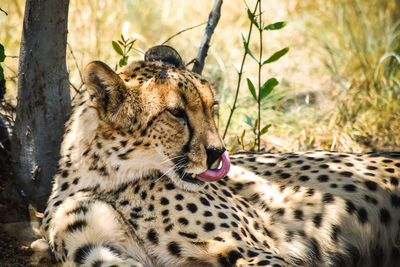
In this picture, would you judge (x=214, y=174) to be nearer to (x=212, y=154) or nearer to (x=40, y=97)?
(x=212, y=154)

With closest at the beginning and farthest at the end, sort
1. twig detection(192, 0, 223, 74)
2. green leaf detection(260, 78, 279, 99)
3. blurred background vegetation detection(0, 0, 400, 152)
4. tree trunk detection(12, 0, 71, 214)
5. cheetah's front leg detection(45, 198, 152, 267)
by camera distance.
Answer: cheetah's front leg detection(45, 198, 152, 267), tree trunk detection(12, 0, 71, 214), green leaf detection(260, 78, 279, 99), twig detection(192, 0, 223, 74), blurred background vegetation detection(0, 0, 400, 152)

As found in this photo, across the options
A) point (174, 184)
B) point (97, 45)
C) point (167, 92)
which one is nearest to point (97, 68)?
point (167, 92)

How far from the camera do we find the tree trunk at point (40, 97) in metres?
2.86

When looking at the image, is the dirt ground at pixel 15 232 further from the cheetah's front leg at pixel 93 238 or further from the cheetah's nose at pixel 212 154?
the cheetah's nose at pixel 212 154

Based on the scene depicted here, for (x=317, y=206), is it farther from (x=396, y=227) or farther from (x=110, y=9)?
(x=110, y=9)

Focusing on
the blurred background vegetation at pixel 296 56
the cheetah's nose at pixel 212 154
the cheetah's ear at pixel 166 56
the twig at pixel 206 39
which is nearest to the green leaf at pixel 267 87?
the twig at pixel 206 39

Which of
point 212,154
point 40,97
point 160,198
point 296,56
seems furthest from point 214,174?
point 296,56

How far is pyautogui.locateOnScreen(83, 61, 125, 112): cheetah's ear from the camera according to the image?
224 cm

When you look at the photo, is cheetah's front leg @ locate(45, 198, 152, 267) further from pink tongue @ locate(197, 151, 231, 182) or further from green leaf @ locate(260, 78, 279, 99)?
green leaf @ locate(260, 78, 279, 99)

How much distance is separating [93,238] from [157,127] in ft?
1.90

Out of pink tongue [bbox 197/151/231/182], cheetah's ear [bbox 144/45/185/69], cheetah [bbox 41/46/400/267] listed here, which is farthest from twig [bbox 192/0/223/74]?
pink tongue [bbox 197/151/231/182]

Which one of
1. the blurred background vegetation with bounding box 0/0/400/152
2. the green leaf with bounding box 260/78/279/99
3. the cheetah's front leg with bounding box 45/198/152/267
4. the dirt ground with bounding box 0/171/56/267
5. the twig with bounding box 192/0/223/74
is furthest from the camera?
the blurred background vegetation with bounding box 0/0/400/152

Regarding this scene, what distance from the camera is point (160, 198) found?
2.40 m

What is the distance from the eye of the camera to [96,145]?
7.72ft
